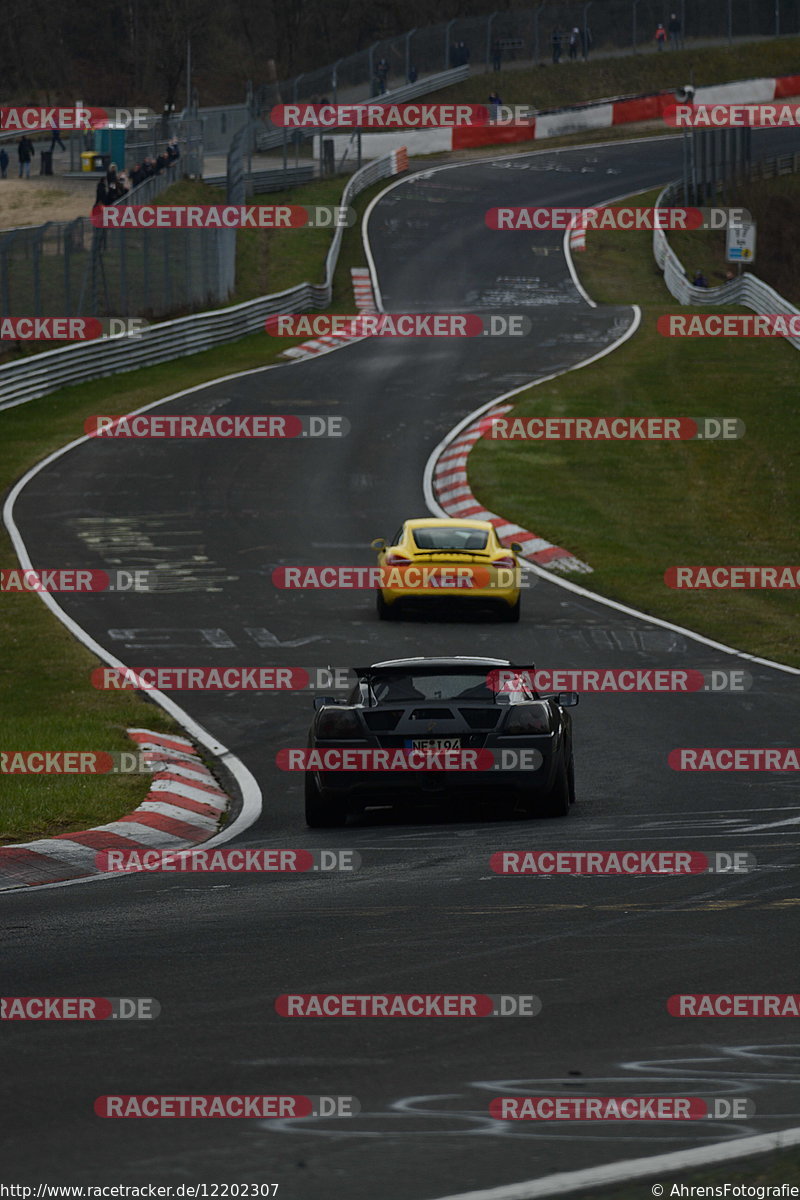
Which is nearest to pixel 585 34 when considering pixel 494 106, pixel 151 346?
pixel 494 106

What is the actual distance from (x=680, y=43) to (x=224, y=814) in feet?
297

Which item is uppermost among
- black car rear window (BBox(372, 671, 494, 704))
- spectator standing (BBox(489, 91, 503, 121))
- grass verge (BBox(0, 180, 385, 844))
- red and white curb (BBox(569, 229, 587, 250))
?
spectator standing (BBox(489, 91, 503, 121))

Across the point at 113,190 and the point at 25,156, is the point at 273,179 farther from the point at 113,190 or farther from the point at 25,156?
the point at 113,190

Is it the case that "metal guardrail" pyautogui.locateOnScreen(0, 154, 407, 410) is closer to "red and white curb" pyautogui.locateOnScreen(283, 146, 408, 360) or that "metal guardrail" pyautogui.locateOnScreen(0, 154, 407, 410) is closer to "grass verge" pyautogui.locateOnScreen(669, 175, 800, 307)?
"red and white curb" pyautogui.locateOnScreen(283, 146, 408, 360)

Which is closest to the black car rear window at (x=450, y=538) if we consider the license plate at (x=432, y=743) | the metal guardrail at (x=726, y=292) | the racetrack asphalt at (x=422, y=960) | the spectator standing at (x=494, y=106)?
the racetrack asphalt at (x=422, y=960)

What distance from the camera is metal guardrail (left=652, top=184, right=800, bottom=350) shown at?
53.8 meters

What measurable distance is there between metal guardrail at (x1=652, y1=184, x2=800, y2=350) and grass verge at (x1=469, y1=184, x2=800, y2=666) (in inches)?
124

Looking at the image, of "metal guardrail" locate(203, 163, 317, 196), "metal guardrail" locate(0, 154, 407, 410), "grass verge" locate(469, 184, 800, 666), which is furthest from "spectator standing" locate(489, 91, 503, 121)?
"grass verge" locate(469, 184, 800, 666)

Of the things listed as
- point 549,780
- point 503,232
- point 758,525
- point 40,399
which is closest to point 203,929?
point 549,780

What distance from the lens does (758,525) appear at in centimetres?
3155

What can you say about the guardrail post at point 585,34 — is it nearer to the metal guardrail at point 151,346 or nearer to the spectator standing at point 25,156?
the spectator standing at point 25,156

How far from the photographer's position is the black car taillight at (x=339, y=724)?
12469mm

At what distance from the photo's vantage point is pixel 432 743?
1236 cm

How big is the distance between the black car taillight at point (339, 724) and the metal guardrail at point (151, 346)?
30.6 m
